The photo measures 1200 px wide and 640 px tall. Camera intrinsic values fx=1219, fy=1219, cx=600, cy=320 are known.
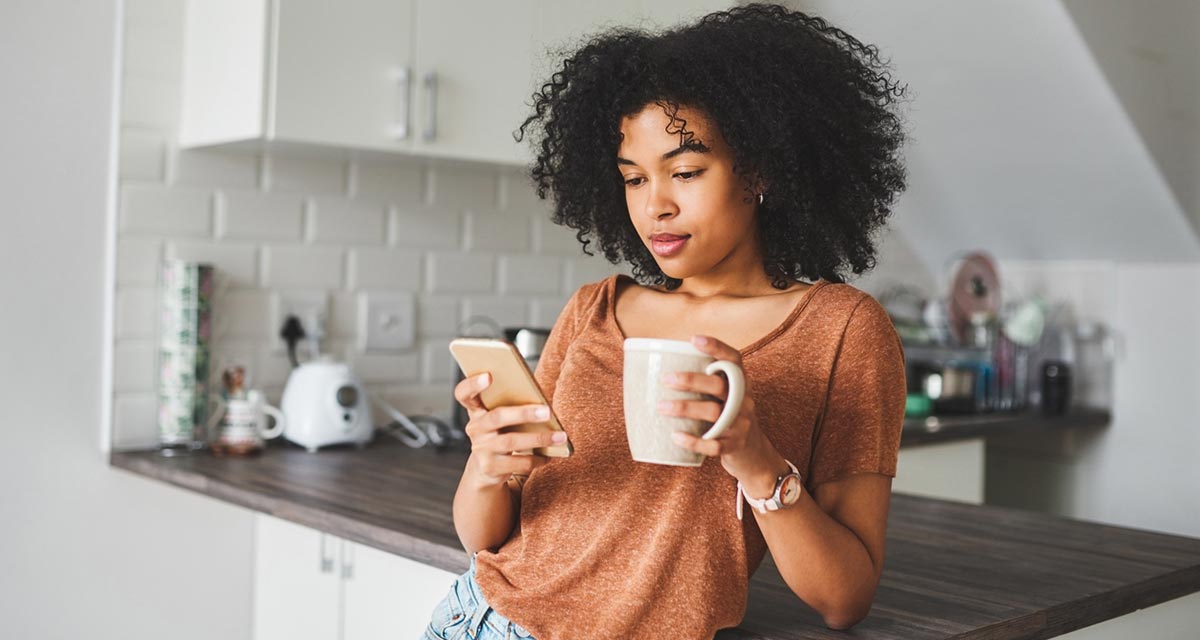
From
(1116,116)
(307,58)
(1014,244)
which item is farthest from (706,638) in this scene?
(1014,244)

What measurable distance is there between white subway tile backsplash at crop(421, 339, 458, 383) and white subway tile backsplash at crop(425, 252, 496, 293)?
123 mm

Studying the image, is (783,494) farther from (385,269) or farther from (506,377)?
(385,269)

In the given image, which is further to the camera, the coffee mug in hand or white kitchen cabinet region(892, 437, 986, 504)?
white kitchen cabinet region(892, 437, 986, 504)

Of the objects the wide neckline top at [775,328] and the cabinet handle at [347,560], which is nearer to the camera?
the wide neckline top at [775,328]

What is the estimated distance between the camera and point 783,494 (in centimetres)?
100

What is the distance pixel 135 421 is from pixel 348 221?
591 mm

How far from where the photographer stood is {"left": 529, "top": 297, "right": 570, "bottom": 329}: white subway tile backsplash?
2877 millimetres

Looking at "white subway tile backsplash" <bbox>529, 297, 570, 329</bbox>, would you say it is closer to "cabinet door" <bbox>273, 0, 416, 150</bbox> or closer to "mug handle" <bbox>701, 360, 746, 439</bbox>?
"cabinet door" <bbox>273, 0, 416, 150</bbox>

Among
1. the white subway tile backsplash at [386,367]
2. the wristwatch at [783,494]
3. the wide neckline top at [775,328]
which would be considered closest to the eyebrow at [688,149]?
the wide neckline top at [775,328]

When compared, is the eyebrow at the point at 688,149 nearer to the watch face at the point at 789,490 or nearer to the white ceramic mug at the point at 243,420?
the watch face at the point at 789,490

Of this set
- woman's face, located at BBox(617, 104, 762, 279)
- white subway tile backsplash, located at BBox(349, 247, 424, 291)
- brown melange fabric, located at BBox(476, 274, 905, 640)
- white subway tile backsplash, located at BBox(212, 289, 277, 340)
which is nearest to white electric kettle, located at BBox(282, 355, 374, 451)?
white subway tile backsplash, located at BBox(212, 289, 277, 340)

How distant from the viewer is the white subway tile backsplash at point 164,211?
225 centimetres

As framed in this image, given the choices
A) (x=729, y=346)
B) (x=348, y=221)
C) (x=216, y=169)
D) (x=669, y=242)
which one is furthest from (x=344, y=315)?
(x=729, y=346)

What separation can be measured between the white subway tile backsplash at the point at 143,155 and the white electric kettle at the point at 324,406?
1.53 feet
